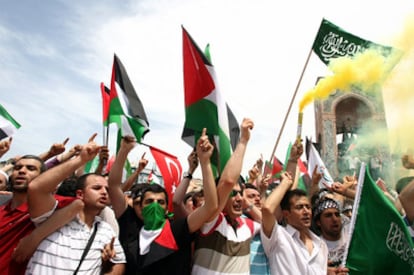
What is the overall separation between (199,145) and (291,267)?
111 centimetres

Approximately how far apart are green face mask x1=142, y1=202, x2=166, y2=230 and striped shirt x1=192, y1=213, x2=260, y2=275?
316 millimetres

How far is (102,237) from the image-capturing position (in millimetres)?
2420

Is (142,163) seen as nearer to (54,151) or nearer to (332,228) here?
(54,151)

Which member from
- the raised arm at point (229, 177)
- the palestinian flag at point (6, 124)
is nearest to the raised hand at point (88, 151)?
the raised arm at point (229, 177)

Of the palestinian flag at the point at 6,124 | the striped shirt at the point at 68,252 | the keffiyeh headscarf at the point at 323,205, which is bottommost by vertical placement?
the striped shirt at the point at 68,252

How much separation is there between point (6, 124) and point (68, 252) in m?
2.76

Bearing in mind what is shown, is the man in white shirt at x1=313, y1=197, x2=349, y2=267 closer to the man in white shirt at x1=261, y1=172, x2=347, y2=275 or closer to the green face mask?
the man in white shirt at x1=261, y1=172, x2=347, y2=275

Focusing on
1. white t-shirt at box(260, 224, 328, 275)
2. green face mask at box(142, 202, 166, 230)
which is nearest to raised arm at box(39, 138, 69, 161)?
green face mask at box(142, 202, 166, 230)

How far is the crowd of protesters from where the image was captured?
87.0 inches

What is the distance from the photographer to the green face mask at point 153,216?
2634 millimetres

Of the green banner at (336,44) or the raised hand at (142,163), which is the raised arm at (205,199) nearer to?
the raised hand at (142,163)

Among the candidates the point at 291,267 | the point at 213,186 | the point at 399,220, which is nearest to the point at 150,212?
the point at 213,186

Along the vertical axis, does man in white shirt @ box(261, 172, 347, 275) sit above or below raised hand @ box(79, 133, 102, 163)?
below

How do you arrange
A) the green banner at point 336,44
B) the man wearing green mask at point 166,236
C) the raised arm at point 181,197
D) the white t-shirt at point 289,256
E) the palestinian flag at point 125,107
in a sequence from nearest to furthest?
the man wearing green mask at point 166,236 < the white t-shirt at point 289,256 < the raised arm at point 181,197 < the palestinian flag at point 125,107 < the green banner at point 336,44
